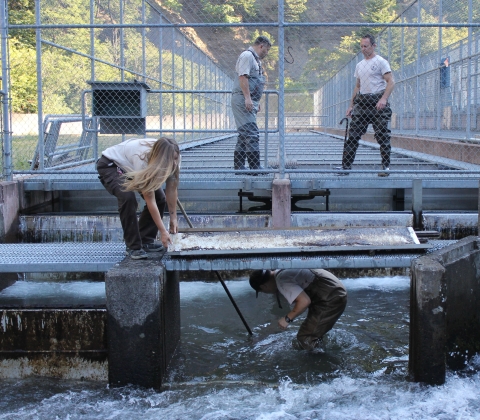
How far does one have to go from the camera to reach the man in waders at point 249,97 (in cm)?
826

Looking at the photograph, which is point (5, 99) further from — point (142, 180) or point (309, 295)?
point (309, 295)

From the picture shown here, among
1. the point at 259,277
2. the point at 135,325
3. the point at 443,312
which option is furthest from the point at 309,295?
the point at 135,325

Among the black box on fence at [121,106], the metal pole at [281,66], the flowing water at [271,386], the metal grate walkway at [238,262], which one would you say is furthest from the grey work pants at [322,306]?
the black box on fence at [121,106]

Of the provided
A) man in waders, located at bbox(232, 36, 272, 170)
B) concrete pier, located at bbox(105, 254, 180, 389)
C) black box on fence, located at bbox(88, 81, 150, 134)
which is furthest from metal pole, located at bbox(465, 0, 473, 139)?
concrete pier, located at bbox(105, 254, 180, 389)

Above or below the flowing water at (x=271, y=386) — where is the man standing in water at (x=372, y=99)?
above

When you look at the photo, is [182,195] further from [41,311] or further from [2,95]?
[41,311]

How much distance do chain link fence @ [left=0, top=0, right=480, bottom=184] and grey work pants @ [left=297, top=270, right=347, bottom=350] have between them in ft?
7.76

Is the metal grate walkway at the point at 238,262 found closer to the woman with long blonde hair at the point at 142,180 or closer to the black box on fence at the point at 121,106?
the woman with long blonde hair at the point at 142,180

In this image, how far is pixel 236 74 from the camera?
372 inches

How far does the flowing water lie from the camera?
Answer: 466 centimetres

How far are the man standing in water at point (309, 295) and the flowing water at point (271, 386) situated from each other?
8.1 inches

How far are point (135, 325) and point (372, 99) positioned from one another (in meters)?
5.09

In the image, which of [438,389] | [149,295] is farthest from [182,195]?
[438,389]

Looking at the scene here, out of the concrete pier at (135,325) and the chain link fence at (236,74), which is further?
the chain link fence at (236,74)
